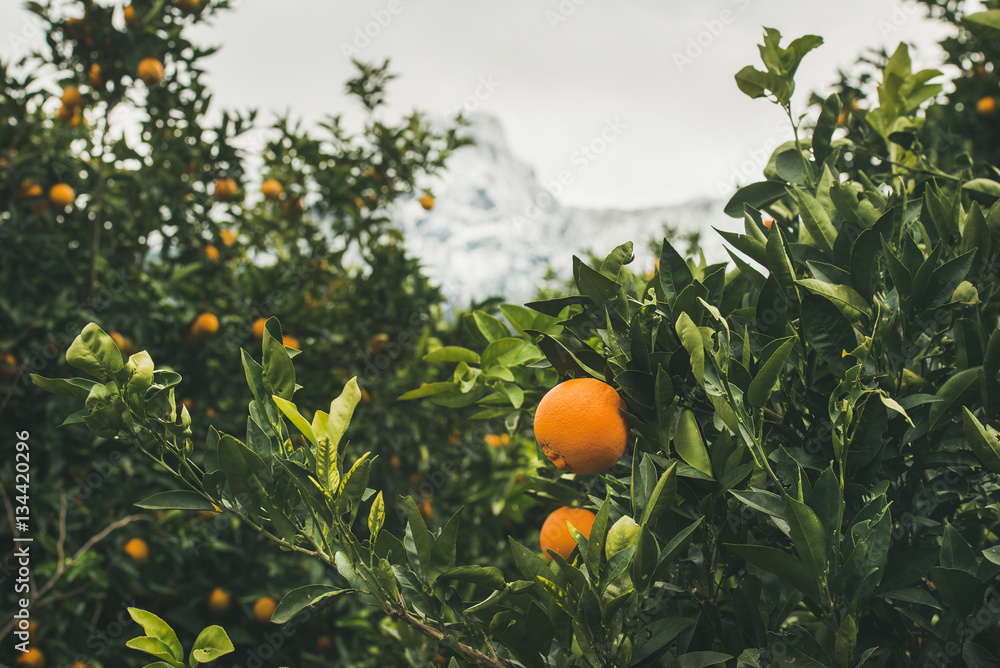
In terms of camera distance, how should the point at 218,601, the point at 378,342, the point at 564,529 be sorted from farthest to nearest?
the point at 378,342, the point at 218,601, the point at 564,529

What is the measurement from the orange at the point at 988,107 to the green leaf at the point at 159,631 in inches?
128

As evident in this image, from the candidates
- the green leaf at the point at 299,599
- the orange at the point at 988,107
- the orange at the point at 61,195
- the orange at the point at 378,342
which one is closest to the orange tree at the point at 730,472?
the green leaf at the point at 299,599

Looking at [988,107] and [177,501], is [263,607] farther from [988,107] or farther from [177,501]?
[988,107]

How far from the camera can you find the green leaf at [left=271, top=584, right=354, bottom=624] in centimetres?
57

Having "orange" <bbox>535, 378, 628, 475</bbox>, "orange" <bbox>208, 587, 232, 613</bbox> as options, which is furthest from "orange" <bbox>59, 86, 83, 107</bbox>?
"orange" <bbox>535, 378, 628, 475</bbox>

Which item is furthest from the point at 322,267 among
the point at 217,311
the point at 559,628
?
the point at 559,628

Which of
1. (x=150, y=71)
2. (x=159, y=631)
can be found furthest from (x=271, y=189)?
(x=159, y=631)

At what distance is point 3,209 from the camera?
218 centimetres

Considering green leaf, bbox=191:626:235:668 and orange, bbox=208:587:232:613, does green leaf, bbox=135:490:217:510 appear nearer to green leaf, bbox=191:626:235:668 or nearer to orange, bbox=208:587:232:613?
green leaf, bbox=191:626:235:668

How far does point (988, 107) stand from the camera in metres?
2.47

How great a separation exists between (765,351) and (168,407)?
2.13ft

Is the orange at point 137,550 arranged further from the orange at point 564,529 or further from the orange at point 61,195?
the orange at point 564,529

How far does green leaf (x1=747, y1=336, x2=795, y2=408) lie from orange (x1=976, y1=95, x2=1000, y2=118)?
275 cm

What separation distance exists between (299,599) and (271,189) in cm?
244
